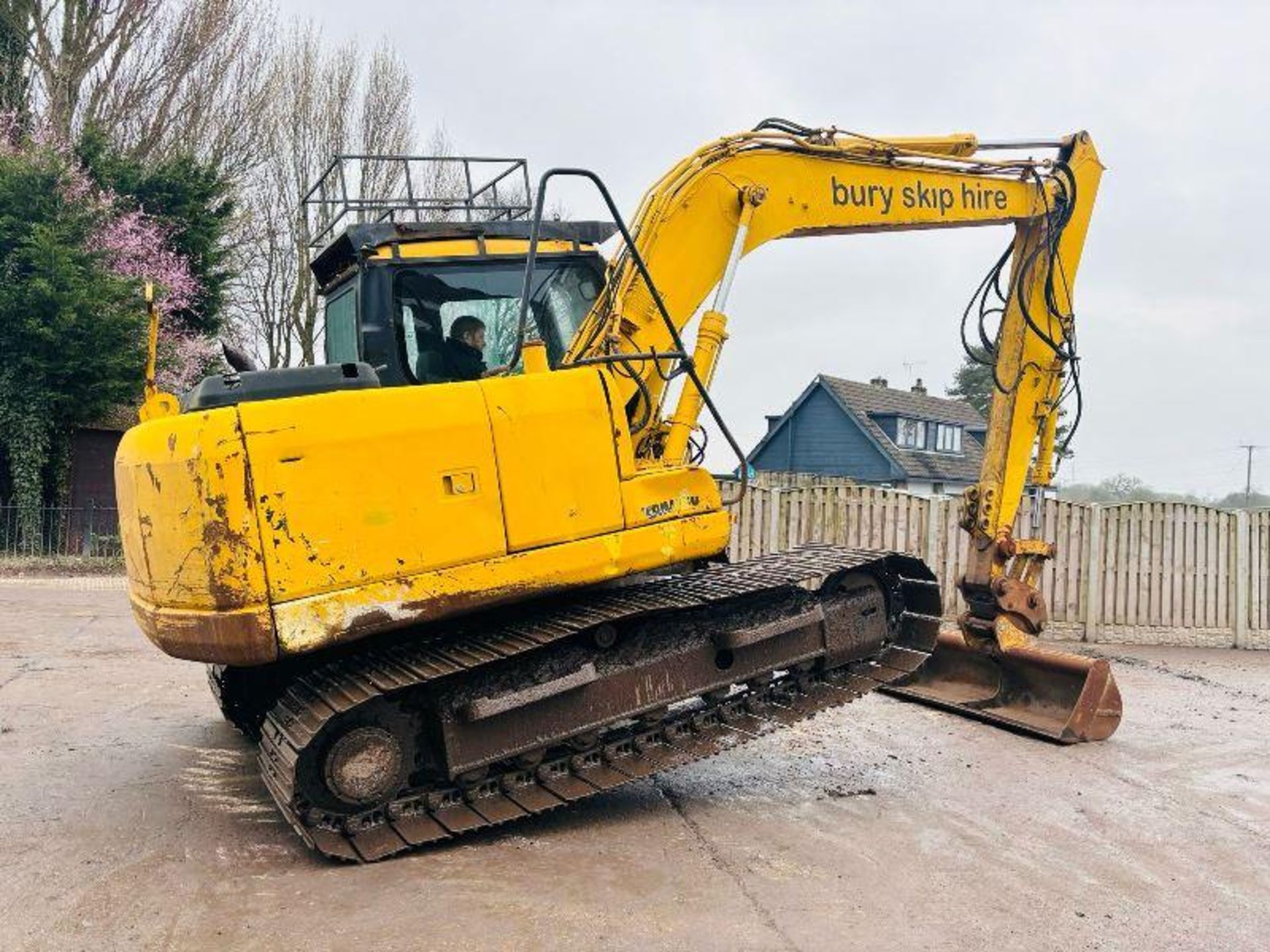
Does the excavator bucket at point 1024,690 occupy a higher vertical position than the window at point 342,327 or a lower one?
lower

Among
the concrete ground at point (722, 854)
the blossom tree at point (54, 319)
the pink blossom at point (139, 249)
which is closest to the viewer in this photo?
the concrete ground at point (722, 854)

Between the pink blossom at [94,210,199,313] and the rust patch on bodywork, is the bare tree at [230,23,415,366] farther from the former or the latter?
the rust patch on bodywork

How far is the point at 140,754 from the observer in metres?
6.52

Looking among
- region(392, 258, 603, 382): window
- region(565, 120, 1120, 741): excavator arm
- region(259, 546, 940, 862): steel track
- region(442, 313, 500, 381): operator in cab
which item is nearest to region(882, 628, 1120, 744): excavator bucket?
region(565, 120, 1120, 741): excavator arm

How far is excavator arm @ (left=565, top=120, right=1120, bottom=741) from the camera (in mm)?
5703

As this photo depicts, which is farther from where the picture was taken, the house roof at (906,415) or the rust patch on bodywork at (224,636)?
the house roof at (906,415)

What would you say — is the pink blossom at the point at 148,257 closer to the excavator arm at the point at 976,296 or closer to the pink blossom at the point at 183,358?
the pink blossom at the point at 183,358

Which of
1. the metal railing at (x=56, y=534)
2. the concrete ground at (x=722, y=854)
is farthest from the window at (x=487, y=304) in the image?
the metal railing at (x=56, y=534)

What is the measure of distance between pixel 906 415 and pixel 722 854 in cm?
3328

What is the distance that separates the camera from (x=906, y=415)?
3681 cm

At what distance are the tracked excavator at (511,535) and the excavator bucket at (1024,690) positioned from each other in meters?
0.06

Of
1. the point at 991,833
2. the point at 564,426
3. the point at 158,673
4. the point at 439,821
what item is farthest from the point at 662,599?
the point at 158,673

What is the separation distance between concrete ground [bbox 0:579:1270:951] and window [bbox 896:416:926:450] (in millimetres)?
29716

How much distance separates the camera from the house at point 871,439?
36.0 m
